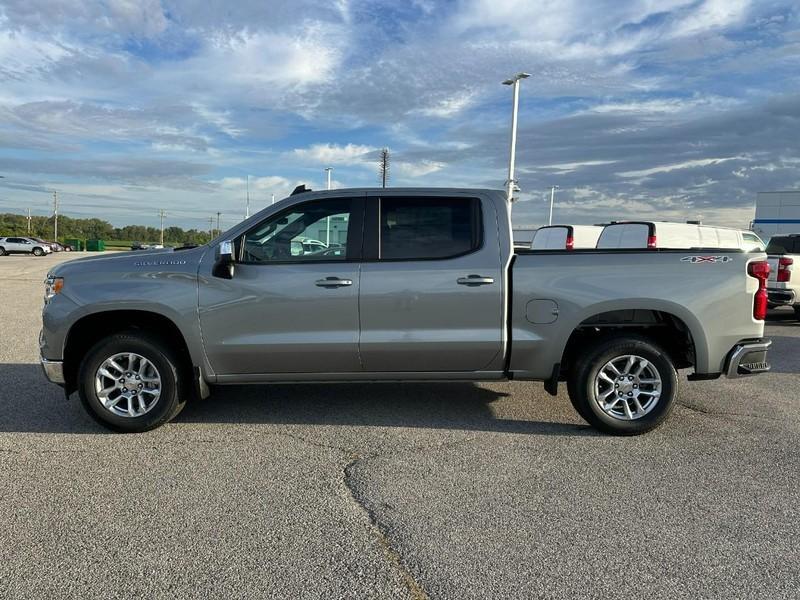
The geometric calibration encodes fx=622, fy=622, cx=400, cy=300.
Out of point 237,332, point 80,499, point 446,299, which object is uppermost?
point 446,299

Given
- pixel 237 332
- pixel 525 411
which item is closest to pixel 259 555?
pixel 237 332

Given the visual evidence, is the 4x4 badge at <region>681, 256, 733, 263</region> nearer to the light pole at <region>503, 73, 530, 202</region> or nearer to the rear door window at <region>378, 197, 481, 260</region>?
the rear door window at <region>378, 197, 481, 260</region>

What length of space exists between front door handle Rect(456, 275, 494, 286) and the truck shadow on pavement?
1.21m

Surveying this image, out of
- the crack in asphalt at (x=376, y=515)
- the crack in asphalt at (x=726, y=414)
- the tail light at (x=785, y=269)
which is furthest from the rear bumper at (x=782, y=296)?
the crack in asphalt at (x=376, y=515)

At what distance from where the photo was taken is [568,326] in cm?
488

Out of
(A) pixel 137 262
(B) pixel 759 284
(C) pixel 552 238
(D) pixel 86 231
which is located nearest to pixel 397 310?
(A) pixel 137 262

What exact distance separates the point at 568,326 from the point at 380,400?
6.47 ft

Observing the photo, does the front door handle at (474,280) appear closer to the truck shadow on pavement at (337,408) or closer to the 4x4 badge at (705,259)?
the truck shadow on pavement at (337,408)

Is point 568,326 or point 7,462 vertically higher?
point 568,326

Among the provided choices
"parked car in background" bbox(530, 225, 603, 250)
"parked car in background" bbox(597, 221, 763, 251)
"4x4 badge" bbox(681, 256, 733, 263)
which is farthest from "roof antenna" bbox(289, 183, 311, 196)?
"parked car in background" bbox(530, 225, 603, 250)

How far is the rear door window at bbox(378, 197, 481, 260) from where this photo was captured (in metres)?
4.94

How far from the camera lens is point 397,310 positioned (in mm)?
4859

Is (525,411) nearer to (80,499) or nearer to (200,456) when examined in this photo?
(200,456)

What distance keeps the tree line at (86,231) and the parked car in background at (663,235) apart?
82.7m
